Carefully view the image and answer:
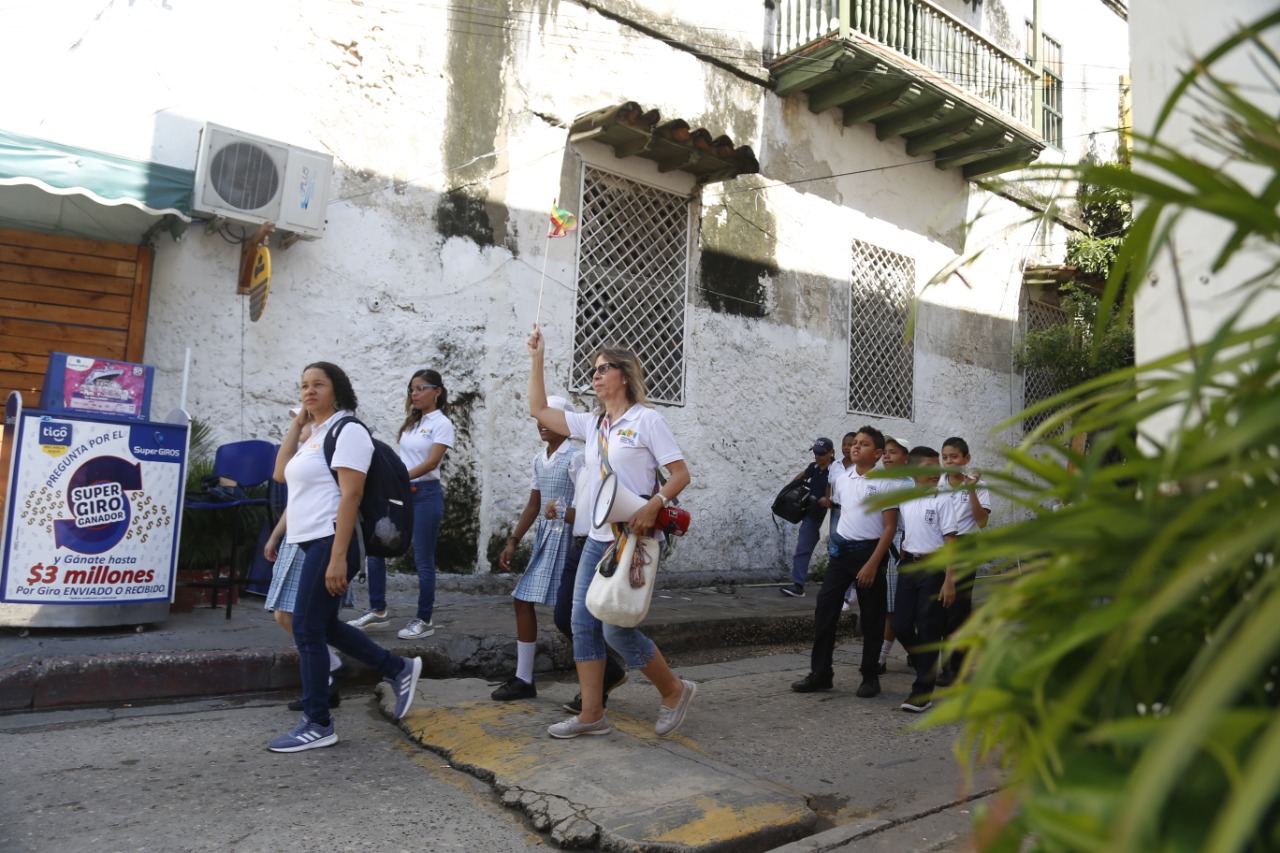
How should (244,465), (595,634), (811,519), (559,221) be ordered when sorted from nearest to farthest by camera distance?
(595,634), (559,221), (244,465), (811,519)

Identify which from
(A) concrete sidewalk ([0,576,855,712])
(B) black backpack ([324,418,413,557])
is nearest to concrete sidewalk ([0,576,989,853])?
(A) concrete sidewalk ([0,576,855,712])

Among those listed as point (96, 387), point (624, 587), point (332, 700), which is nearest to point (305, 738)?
point (332, 700)

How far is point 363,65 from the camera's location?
781 cm

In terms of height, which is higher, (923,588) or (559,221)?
(559,221)

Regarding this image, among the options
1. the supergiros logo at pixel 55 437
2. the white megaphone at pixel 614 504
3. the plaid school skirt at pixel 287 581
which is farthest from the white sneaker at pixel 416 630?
the white megaphone at pixel 614 504

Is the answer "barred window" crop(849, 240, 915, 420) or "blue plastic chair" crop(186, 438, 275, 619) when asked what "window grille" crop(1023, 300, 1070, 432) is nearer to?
"barred window" crop(849, 240, 915, 420)

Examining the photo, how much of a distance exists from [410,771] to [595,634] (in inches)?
36.8

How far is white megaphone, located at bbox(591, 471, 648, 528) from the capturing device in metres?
4.02

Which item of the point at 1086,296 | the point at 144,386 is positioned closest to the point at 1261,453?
the point at 144,386

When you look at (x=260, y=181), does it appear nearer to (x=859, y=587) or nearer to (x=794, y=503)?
(x=859, y=587)

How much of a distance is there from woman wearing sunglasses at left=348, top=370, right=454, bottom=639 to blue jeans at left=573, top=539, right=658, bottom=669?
2.22 m

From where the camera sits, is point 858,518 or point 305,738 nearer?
point 305,738

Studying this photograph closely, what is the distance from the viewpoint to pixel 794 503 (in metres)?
9.18

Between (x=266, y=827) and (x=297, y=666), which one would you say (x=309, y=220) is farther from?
(x=266, y=827)
